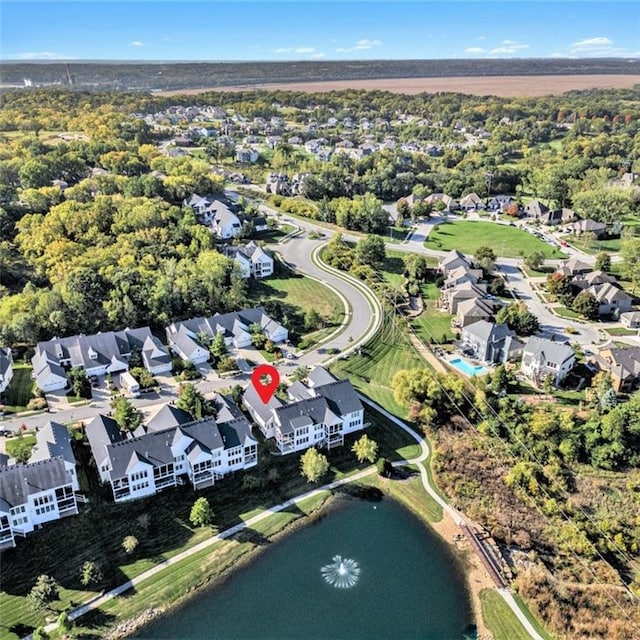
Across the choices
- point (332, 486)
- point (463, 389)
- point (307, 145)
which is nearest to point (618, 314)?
point (463, 389)

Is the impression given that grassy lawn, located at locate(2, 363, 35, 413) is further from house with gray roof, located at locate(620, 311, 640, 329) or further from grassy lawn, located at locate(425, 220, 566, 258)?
house with gray roof, located at locate(620, 311, 640, 329)

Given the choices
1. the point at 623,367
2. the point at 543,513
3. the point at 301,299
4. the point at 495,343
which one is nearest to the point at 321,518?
the point at 543,513

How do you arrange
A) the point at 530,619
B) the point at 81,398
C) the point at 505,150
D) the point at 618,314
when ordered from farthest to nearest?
the point at 505,150
the point at 618,314
the point at 81,398
the point at 530,619

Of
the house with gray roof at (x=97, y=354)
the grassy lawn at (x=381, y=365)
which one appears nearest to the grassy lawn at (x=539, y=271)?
the grassy lawn at (x=381, y=365)

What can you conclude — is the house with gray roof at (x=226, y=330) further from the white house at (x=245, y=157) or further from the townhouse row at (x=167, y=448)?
the white house at (x=245, y=157)

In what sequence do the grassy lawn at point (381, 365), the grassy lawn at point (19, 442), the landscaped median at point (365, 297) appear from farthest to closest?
the landscaped median at point (365, 297) < the grassy lawn at point (381, 365) < the grassy lawn at point (19, 442)

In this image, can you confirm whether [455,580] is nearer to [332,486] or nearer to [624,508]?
[332,486]
